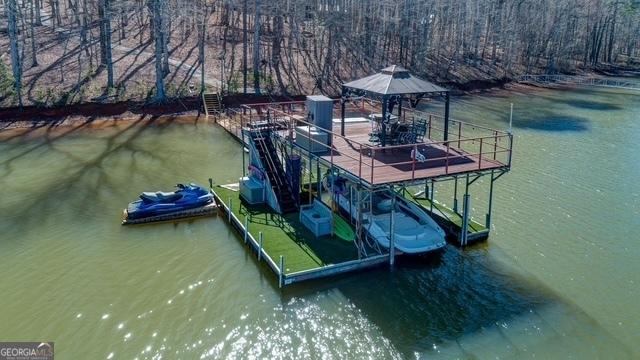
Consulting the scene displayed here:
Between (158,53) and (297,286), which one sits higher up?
(158,53)

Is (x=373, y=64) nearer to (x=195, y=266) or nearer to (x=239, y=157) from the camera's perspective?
(x=239, y=157)

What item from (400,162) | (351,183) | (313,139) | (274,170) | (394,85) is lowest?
(274,170)

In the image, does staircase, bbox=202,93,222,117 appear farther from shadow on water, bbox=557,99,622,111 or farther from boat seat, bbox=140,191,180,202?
shadow on water, bbox=557,99,622,111

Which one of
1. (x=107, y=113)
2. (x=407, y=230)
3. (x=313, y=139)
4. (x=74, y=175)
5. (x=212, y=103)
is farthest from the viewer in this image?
(x=212, y=103)

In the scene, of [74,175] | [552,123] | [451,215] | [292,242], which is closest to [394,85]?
[451,215]

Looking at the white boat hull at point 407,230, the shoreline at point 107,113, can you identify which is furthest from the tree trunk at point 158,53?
the white boat hull at point 407,230

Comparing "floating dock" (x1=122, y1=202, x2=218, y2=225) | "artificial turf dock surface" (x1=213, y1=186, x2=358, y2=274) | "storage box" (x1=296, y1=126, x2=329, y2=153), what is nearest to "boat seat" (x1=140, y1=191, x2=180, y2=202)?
"floating dock" (x1=122, y1=202, x2=218, y2=225)

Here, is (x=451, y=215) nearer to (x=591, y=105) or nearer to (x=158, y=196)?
(x=158, y=196)
